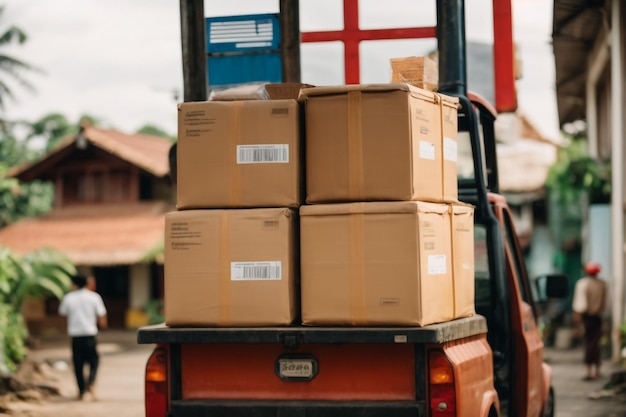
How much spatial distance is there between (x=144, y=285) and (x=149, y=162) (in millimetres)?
3808

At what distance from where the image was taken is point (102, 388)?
1773 centimetres

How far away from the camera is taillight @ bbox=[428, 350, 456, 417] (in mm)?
5633

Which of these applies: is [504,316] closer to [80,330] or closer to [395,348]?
[395,348]

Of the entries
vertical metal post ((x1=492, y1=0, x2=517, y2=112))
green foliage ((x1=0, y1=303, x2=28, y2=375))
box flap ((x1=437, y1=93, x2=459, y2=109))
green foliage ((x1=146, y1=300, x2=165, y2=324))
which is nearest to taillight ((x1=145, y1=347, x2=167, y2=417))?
box flap ((x1=437, y1=93, x2=459, y2=109))

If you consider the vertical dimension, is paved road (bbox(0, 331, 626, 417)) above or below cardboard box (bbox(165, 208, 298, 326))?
below

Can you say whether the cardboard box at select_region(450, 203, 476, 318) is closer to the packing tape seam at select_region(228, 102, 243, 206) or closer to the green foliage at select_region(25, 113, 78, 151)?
the packing tape seam at select_region(228, 102, 243, 206)

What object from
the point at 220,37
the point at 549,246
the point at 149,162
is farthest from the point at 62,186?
the point at 220,37

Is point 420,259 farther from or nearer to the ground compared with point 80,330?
farther from the ground

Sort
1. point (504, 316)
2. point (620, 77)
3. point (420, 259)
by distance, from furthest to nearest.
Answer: point (620, 77) < point (504, 316) < point (420, 259)

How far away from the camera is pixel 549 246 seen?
110ft

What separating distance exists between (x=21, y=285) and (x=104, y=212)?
13.5 metres

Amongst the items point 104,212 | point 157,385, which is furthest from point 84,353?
point 104,212

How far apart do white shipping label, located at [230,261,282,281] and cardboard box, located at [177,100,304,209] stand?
0.30 meters

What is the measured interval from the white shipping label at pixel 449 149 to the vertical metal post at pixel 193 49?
8.54 feet
